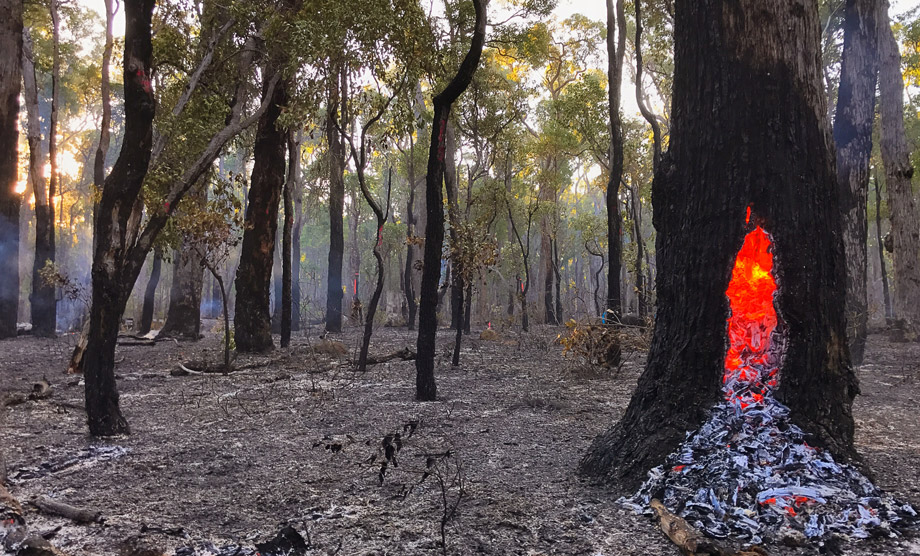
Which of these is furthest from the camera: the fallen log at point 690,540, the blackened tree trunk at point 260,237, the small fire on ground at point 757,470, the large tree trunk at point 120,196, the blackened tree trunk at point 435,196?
the blackened tree trunk at point 260,237

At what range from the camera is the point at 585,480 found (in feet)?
12.8

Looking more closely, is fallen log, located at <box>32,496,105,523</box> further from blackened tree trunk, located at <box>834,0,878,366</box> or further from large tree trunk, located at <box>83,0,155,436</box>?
blackened tree trunk, located at <box>834,0,878,366</box>

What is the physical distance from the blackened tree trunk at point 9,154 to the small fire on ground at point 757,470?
52.1ft

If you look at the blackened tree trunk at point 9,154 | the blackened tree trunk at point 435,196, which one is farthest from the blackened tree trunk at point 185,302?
the blackened tree trunk at point 435,196

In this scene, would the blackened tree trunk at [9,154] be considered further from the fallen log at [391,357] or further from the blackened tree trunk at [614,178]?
the blackened tree trunk at [614,178]

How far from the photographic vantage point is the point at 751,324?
350cm

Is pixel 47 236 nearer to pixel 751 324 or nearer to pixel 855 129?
pixel 751 324

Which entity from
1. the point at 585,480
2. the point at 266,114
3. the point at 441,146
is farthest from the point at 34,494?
the point at 266,114

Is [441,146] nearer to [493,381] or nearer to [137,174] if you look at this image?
[137,174]

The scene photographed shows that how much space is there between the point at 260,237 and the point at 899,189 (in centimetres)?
1344

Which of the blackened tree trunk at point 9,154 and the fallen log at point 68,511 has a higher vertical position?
the blackened tree trunk at point 9,154

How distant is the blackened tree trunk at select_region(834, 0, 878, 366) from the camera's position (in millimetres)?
9219

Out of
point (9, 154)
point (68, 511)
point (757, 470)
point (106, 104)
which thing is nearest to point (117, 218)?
point (68, 511)

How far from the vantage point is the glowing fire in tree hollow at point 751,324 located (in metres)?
3.46
